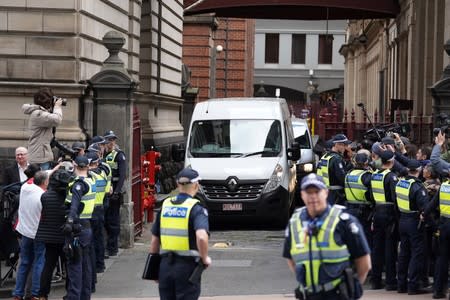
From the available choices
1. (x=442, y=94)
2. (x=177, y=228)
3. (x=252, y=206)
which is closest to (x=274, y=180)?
(x=252, y=206)

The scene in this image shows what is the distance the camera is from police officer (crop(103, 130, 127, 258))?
15508mm

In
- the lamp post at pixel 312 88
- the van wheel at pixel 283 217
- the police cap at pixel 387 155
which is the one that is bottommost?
the van wheel at pixel 283 217

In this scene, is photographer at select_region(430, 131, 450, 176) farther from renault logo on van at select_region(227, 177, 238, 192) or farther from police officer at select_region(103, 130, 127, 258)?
renault logo on van at select_region(227, 177, 238, 192)

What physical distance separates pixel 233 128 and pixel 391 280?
765cm

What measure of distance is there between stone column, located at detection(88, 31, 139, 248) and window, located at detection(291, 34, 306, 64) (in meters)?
68.9

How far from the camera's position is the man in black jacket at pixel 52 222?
1145cm

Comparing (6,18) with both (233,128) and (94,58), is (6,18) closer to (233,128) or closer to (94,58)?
(94,58)

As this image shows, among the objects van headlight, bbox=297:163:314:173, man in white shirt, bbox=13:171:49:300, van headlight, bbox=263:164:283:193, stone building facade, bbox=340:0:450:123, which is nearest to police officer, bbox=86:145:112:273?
man in white shirt, bbox=13:171:49:300

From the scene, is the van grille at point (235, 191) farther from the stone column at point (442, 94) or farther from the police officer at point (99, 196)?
the police officer at point (99, 196)

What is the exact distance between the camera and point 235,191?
19.0m

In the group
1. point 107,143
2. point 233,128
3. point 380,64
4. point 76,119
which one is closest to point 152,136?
point 233,128

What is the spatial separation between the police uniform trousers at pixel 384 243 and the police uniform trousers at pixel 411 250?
234 millimetres

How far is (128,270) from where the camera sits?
14703 mm

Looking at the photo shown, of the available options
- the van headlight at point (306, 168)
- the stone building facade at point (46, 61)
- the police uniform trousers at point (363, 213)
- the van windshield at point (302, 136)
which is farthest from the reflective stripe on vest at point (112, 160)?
the van windshield at point (302, 136)
